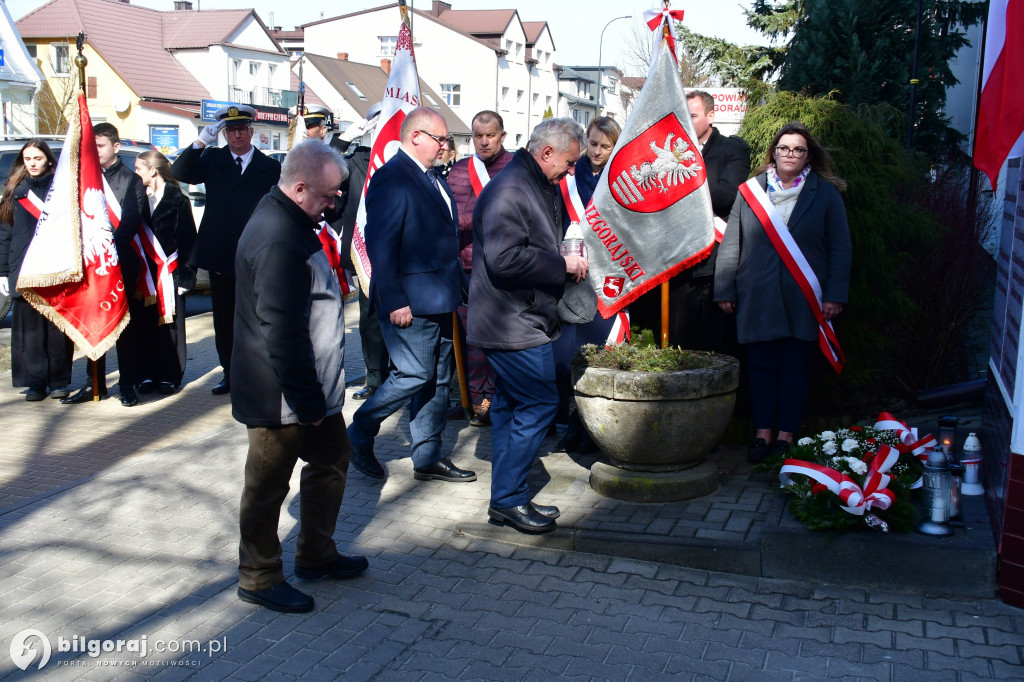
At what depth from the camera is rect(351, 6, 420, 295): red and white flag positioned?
7684 millimetres

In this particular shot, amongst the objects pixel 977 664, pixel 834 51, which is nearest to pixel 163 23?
pixel 834 51

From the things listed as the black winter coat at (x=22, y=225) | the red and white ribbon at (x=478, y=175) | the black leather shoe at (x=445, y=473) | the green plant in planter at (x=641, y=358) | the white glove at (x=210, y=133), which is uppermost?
the white glove at (x=210, y=133)

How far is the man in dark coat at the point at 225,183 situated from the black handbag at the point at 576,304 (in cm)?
368

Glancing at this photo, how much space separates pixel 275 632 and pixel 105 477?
259 centimetres

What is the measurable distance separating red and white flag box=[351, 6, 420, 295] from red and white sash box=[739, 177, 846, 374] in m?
3.08

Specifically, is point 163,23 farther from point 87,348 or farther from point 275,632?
point 275,632

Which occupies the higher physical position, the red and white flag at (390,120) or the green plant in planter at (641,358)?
the red and white flag at (390,120)

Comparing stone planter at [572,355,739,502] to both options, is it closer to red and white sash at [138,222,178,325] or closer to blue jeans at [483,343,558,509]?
blue jeans at [483,343,558,509]

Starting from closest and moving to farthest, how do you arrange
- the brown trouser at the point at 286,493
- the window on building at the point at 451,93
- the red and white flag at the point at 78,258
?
the brown trouser at the point at 286,493, the red and white flag at the point at 78,258, the window on building at the point at 451,93

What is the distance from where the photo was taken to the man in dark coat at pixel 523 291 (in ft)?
15.6

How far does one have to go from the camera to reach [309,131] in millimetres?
8977

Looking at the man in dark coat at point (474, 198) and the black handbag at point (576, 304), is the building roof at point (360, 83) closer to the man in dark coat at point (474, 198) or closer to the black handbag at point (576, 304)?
the man in dark coat at point (474, 198)

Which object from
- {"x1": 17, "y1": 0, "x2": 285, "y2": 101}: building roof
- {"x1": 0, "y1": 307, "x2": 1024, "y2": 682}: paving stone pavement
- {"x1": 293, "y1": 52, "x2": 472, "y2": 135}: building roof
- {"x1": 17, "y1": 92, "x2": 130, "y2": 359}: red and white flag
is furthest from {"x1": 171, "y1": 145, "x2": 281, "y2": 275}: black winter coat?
{"x1": 293, "y1": 52, "x2": 472, "y2": 135}: building roof

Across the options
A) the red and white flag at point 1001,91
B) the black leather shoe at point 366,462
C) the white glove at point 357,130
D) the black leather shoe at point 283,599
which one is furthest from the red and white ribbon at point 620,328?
the white glove at point 357,130
